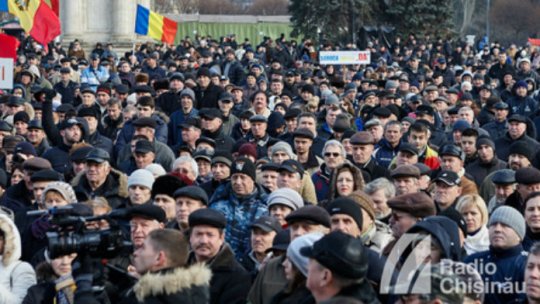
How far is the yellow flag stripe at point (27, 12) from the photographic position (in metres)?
21.8

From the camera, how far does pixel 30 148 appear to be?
1432cm

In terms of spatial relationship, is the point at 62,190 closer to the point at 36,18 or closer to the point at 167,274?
the point at 167,274

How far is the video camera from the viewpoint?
22.9 feet

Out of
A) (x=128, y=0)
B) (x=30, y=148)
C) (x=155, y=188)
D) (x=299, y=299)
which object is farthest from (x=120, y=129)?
(x=128, y=0)

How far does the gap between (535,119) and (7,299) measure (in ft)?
41.1

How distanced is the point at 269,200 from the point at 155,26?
65.1 ft

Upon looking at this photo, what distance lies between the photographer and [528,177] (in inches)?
447

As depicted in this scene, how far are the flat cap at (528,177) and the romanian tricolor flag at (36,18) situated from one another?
12.0 m

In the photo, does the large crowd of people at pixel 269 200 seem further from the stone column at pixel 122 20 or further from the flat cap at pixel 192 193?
the stone column at pixel 122 20

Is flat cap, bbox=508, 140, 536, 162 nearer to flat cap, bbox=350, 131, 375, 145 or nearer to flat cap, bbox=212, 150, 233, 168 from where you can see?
flat cap, bbox=350, 131, 375, 145

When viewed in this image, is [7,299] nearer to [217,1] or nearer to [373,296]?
[373,296]

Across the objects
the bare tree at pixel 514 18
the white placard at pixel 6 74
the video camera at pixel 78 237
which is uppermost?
the white placard at pixel 6 74

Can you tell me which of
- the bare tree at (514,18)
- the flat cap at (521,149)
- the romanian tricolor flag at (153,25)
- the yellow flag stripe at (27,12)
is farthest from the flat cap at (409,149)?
the bare tree at (514,18)

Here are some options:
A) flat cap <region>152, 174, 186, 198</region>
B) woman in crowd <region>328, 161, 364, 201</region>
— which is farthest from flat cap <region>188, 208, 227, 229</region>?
woman in crowd <region>328, 161, 364, 201</region>
